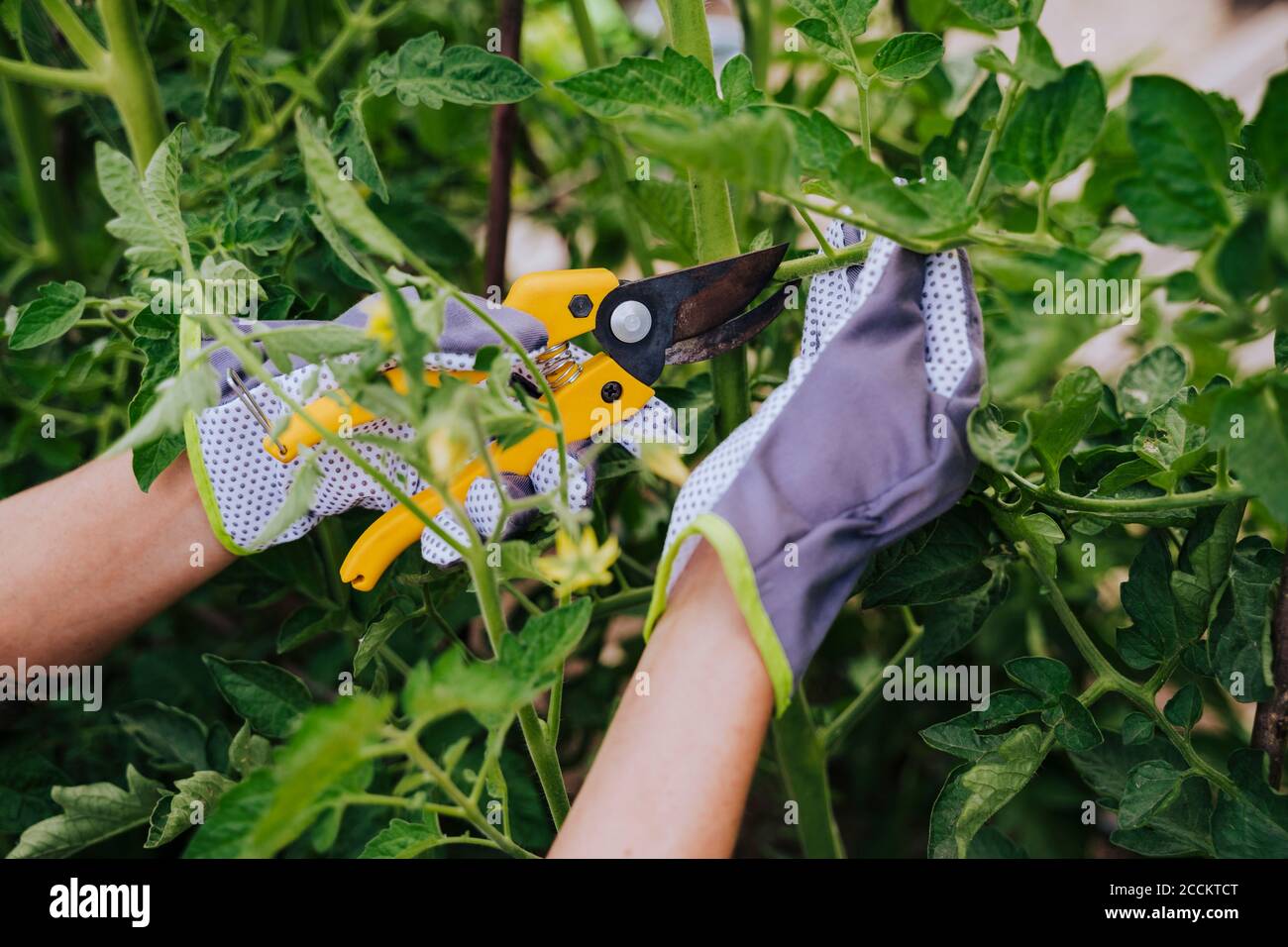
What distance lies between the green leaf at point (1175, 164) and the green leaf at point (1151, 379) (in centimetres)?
26

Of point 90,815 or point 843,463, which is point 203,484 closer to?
point 90,815

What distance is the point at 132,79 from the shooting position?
0.75m

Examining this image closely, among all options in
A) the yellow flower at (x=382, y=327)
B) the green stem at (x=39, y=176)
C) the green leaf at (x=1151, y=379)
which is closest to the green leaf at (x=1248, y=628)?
the green leaf at (x=1151, y=379)

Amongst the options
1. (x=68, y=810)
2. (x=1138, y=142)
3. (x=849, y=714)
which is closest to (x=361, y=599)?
(x=68, y=810)

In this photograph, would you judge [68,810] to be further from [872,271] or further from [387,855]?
[872,271]

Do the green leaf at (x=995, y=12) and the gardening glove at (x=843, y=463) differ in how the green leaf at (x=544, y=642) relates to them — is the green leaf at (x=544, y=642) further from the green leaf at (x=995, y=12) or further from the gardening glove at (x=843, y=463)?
the green leaf at (x=995, y=12)

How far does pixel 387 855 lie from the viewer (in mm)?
473

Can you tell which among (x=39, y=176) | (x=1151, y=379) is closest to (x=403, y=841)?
(x=1151, y=379)

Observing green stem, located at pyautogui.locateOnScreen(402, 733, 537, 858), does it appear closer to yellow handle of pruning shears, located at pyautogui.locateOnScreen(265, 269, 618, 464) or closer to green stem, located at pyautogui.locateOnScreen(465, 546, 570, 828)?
green stem, located at pyautogui.locateOnScreen(465, 546, 570, 828)

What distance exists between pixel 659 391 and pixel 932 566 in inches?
8.2

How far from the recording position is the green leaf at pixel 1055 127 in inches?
17.5

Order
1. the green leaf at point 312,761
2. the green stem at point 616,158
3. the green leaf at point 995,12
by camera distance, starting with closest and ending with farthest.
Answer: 1. the green leaf at point 312,761
2. the green leaf at point 995,12
3. the green stem at point 616,158

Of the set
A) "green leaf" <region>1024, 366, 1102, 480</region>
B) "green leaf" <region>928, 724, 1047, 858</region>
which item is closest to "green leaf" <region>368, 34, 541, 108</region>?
"green leaf" <region>1024, 366, 1102, 480</region>
